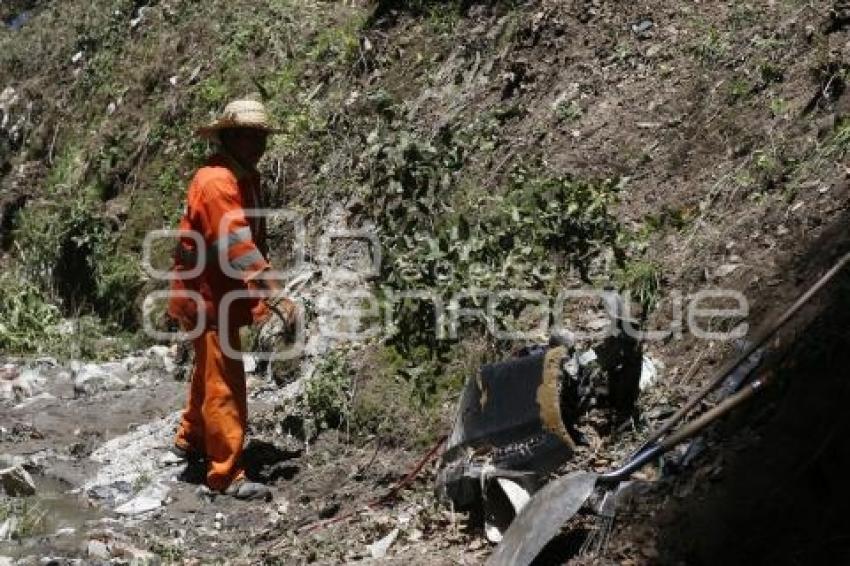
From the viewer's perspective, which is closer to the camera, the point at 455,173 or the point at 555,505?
the point at 555,505

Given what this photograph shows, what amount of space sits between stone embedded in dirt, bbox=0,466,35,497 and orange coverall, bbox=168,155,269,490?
2.66 ft

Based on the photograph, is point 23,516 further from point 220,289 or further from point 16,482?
point 220,289

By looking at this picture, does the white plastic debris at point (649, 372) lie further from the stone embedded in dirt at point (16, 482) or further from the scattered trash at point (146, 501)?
the stone embedded in dirt at point (16, 482)

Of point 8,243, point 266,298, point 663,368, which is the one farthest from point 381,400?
point 8,243

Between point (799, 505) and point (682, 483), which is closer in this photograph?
point (799, 505)

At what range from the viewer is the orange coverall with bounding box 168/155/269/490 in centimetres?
543

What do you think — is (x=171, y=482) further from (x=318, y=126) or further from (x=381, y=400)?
(x=318, y=126)

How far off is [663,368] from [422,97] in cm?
338

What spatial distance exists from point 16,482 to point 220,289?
1261 millimetres

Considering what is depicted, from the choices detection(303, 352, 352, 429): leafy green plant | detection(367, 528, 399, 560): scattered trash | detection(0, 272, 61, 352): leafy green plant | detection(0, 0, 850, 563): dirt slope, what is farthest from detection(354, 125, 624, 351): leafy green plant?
detection(0, 272, 61, 352): leafy green plant

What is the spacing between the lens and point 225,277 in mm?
5566

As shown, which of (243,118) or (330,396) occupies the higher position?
(243,118)

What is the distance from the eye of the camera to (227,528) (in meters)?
5.16

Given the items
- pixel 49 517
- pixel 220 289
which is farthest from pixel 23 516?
pixel 220 289
